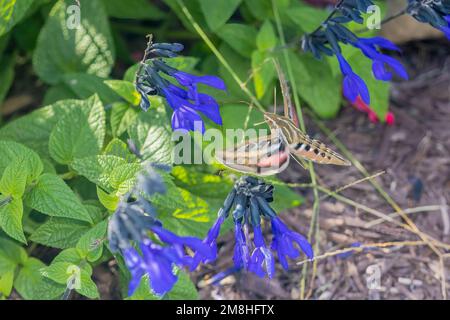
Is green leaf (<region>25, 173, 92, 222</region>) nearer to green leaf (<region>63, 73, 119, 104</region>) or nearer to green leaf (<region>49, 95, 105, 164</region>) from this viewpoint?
green leaf (<region>49, 95, 105, 164</region>)

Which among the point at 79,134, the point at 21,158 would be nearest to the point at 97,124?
the point at 79,134

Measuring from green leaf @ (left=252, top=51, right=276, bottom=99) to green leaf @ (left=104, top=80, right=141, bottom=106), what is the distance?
47cm

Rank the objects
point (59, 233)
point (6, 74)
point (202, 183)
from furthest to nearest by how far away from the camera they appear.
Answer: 1. point (6, 74)
2. point (202, 183)
3. point (59, 233)

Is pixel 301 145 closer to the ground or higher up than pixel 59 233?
higher up

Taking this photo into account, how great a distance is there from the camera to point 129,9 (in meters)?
2.68

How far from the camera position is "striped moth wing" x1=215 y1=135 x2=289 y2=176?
1.74 m

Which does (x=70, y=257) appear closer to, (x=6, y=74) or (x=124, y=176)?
(x=124, y=176)

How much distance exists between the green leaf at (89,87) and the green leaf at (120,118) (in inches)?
4.9

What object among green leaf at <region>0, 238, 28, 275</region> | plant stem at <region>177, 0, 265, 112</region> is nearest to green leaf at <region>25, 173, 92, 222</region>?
→ green leaf at <region>0, 238, 28, 275</region>

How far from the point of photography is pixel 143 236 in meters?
1.50

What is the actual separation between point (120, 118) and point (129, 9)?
0.64 m

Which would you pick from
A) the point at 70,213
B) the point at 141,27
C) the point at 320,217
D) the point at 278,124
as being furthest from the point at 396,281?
the point at 141,27

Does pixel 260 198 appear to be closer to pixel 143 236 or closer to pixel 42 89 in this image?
pixel 143 236

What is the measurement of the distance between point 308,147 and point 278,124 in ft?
0.32
